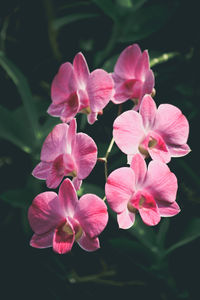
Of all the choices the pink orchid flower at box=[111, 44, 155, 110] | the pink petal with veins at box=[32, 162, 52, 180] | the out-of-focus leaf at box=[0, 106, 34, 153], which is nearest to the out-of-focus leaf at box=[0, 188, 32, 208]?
the out-of-focus leaf at box=[0, 106, 34, 153]

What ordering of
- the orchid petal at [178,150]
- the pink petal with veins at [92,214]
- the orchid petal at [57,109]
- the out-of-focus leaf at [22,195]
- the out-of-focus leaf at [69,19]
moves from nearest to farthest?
the pink petal with veins at [92,214], the orchid petal at [178,150], the orchid petal at [57,109], the out-of-focus leaf at [22,195], the out-of-focus leaf at [69,19]

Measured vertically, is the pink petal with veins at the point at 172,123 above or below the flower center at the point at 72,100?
below

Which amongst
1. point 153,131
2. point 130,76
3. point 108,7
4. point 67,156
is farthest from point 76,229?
point 108,7

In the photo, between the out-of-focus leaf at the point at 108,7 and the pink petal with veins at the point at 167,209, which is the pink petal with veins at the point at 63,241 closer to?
the pink petal with veins at the point at 167,209

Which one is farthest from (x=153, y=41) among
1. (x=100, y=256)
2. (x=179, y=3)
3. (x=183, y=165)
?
(x=100, y=256)

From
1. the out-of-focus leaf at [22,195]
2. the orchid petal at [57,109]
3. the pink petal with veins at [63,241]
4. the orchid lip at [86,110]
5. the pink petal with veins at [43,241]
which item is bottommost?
the out-of-focus leaf at [22,195]

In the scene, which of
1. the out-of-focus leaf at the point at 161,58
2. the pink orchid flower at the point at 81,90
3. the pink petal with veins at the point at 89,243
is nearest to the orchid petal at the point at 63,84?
the pink orchid flower at the point at 81,90

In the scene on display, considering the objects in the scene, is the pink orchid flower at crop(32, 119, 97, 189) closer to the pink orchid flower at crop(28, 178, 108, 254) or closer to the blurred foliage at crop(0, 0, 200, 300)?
the pink orchid flower at crop(28, 178, 108, 254)

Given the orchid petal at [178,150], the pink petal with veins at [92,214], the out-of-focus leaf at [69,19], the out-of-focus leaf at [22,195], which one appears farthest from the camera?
the out-of-focus leaf at [69,19]

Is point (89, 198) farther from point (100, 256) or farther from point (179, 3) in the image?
point (179, 3)
